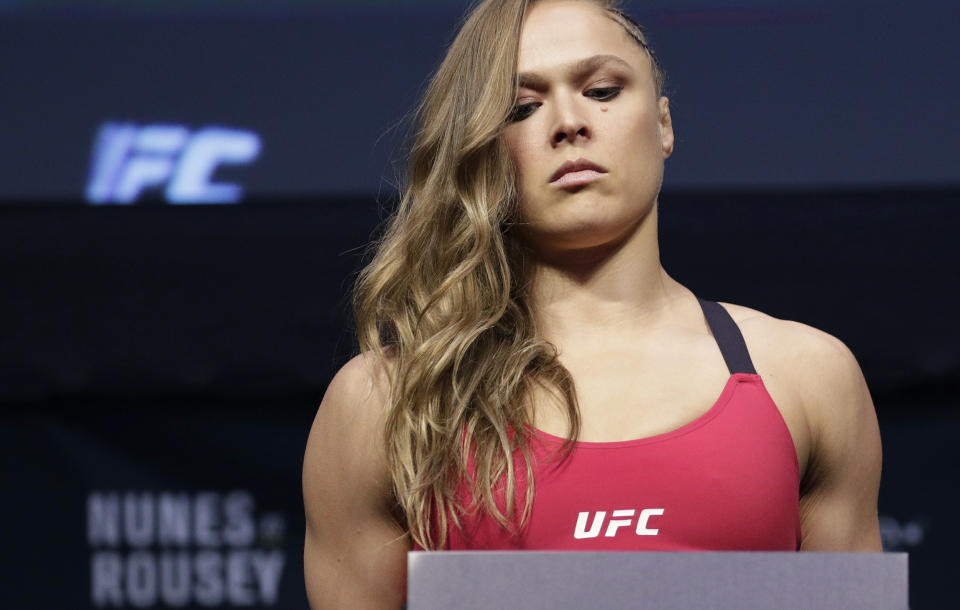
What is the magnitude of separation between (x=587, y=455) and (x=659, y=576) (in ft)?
1.60

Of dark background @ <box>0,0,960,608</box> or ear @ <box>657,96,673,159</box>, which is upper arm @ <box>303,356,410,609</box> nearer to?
ear @ <box>657,96,673,159</box>

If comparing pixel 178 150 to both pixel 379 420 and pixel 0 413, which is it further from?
pixel 379 420

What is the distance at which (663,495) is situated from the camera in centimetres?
160

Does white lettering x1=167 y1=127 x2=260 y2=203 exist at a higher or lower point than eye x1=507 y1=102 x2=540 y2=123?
higher

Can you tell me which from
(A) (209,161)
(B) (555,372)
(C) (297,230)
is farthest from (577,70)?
(A) (209,161)

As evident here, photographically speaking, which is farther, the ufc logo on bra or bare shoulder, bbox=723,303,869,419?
bare shoulder, bbox=723,303,869,419

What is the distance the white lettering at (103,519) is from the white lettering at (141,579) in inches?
2.6

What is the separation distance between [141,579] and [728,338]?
1.90 m

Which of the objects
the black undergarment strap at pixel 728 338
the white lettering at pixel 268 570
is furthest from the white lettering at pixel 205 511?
the black undergarment strap at pixel 728 338

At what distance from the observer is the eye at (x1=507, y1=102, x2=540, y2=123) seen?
1.82 m

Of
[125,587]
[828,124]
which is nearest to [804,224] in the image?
[828,124]

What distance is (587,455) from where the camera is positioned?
1.62 metres

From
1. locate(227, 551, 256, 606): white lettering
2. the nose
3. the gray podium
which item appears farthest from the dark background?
the gray podium

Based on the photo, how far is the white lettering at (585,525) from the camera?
5.22 feet
